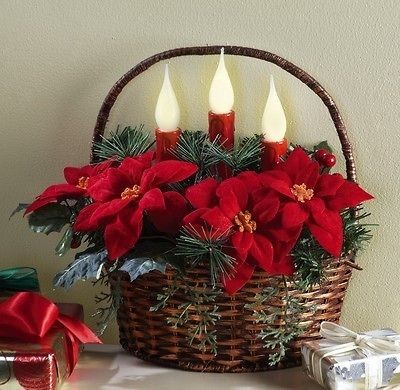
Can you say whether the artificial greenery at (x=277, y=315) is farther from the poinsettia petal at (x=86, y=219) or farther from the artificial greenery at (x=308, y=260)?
the poinsettia petal at (x=86, y=219)

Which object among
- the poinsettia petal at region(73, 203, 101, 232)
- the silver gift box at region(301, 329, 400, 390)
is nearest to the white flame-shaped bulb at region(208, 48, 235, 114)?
the poinsettia petal at region(73, 203, 101, 232)

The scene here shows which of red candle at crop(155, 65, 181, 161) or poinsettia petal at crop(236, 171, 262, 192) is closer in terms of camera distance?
poinsettia petal at crop(236, 171, 262, 192)

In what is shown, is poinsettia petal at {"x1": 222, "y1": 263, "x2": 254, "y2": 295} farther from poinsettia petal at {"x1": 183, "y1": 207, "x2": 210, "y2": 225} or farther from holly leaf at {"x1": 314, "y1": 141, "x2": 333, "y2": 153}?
holly leaf at {"x1": 314, "y1": 141, "x2": 333, "y2": 153}

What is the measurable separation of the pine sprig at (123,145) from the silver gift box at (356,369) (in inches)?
12.9

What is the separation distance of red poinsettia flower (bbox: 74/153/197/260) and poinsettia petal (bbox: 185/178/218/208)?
0.07 ft

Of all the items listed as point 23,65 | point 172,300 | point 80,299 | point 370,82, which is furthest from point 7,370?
point 370,82

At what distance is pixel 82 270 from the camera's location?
0.92m

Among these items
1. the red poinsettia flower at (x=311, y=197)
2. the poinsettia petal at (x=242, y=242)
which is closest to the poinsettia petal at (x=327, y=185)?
the red poinsettia flower at (x=311, y=197)

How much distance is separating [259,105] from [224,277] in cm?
30

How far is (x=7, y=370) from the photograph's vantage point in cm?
87

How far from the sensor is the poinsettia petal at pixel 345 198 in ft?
3.03

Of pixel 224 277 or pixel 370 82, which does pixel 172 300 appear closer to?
pixel 224 277

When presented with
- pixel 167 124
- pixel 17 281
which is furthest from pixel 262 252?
pixel 17 281

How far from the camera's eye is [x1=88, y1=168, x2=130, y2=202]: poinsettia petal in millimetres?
929
